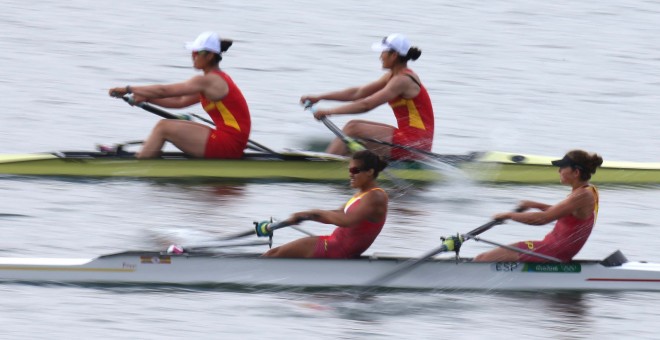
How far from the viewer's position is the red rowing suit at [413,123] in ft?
53.4

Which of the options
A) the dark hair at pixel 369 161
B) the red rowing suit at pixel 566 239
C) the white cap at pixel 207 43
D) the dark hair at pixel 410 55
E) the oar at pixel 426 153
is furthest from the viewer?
the oar at pixel 426 153

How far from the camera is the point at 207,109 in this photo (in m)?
16.2

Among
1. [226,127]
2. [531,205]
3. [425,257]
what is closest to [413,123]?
[226,127]

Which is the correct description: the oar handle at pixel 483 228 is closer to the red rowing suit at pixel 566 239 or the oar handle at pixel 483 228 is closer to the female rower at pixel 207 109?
the red rowing suit at pixel 566 239

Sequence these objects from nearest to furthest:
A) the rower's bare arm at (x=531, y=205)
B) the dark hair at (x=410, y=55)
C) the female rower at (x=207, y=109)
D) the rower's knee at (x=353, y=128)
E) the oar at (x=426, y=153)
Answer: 1. the rower's bare arm at (x=531, y=205)
2. the female rower at (x=207, y=109)
3. the dark hair at (x=410, y=55)
4. the oar at (x=426, y=153)
5. the rower's knee at (x=353, y=128)

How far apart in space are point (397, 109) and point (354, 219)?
4.64 metres

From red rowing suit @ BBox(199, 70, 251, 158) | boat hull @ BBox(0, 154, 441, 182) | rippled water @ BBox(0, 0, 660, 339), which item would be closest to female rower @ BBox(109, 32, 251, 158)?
red rowing suit @ BBox(199, 70, 251, 158)

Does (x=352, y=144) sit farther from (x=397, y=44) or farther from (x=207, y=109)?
(x=207, y=109)

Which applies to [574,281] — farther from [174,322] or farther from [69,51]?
[69,51]

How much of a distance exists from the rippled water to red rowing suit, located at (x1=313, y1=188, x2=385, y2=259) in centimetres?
35

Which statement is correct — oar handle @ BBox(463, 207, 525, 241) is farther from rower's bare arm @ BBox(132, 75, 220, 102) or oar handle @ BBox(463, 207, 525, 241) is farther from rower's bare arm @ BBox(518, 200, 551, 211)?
rower's bare arm @ BBox(132, 75, 220, 102)

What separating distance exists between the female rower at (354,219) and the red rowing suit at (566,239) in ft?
4.39

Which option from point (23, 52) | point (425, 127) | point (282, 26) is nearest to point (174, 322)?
point (425, 127)

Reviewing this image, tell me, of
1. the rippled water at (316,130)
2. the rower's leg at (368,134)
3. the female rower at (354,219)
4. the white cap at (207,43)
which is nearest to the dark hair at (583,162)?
the rippled water at (316,130)
